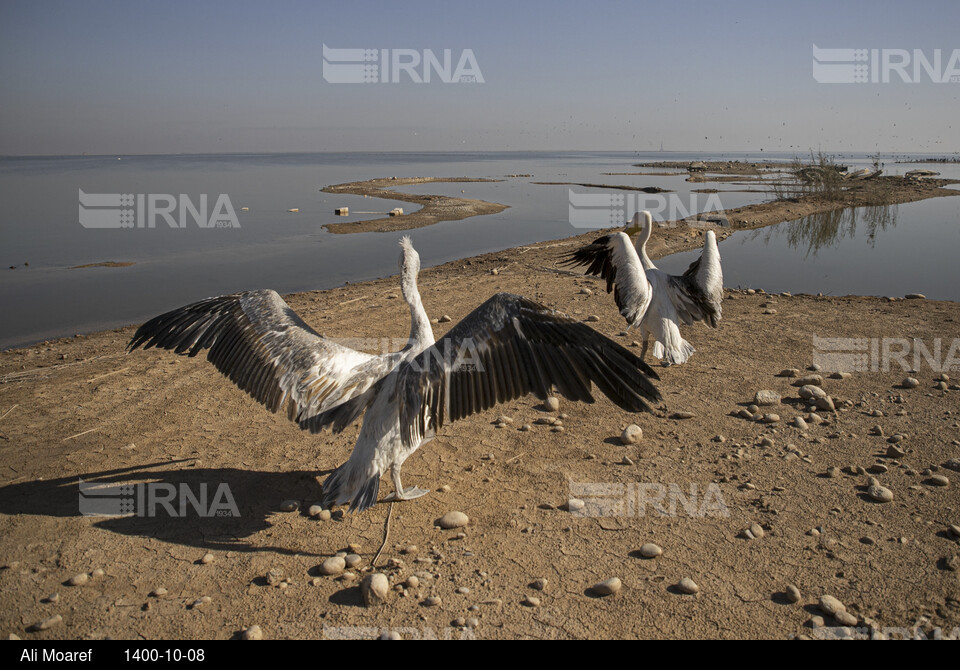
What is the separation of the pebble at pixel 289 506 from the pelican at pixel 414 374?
439mm

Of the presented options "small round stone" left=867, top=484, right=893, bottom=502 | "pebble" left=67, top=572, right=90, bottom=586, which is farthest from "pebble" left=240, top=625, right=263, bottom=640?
"small round stone" left=867, top=484, right=893, bottom=502

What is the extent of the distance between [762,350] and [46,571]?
7.17 m

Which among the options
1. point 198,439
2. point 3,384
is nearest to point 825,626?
point 198,439

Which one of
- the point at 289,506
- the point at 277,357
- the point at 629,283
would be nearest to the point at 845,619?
the point at 289,506

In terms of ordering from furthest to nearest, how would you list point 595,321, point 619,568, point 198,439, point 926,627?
point 595,321 → point 198,439 → point 619,568 → point 926,627

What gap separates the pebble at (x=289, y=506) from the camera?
420cm

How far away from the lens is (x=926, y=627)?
294 cm


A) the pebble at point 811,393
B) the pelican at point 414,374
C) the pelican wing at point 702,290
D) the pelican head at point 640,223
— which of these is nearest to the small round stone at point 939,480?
the pebble at point 811,393

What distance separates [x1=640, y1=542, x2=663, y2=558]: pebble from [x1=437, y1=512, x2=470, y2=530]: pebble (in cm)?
116

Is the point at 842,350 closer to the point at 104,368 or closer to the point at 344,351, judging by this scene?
the point at 344,351

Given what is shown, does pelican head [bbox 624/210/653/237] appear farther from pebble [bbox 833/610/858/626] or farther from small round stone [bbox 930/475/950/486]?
pebble [bbox 833/610/858/626]

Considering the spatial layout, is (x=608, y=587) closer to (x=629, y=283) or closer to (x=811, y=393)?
(x=811, y=393)

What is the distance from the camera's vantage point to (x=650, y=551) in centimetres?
357

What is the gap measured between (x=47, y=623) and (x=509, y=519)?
8.70 feet
